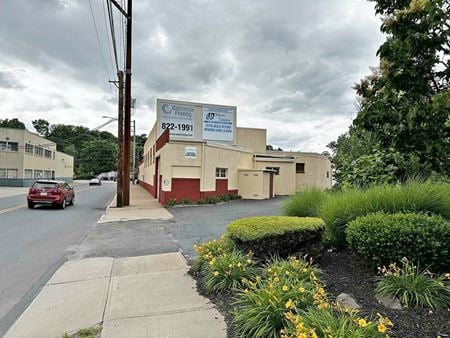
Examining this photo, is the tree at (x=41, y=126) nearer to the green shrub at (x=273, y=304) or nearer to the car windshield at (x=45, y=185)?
the car windshield at (x=45, y=185)

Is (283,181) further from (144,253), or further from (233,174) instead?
(144,253)

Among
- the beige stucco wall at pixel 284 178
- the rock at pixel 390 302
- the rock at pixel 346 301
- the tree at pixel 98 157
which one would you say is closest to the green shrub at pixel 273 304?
the rock at pixel 346 301

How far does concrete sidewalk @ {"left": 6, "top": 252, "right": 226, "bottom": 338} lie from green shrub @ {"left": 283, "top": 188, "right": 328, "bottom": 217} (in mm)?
2857

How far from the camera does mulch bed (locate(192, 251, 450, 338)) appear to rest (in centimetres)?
305

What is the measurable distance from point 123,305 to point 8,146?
44.3m

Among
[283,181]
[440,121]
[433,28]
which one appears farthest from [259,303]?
[283,181]

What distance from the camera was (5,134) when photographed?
131 ft

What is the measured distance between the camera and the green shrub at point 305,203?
713 centimetres

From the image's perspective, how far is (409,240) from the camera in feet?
12.8

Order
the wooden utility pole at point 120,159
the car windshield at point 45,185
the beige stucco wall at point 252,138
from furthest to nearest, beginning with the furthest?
the beige stucco wall at point 252,138 < the wooden utility pole at point 120,159 < the car windshield at point 45,185

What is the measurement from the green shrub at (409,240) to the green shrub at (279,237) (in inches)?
35.2

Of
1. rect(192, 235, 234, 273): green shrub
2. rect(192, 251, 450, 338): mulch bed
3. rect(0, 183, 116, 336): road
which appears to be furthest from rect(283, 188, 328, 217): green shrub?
rect(0, 183, 116, 336): road

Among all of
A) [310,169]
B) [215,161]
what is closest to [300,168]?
[310,169]

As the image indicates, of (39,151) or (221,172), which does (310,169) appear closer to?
(221,172)
